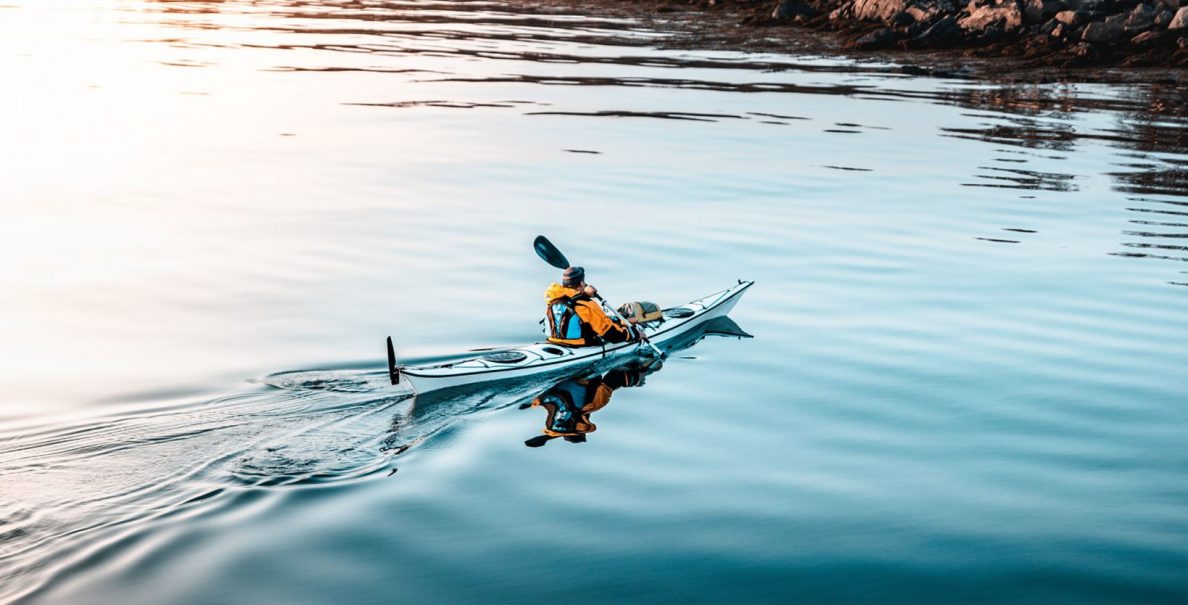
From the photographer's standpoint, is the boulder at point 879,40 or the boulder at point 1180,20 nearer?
the boulder at point 1180,20

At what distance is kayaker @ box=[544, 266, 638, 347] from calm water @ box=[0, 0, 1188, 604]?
1.21 meters

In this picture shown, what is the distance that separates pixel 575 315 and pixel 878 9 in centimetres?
4237

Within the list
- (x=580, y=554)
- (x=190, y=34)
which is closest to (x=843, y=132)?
(x=580, y=554)

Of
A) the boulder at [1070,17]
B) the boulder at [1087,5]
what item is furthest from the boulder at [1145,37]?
the boulder at [1070,17]

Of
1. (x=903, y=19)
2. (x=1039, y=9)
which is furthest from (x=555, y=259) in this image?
(x=903, y=19)

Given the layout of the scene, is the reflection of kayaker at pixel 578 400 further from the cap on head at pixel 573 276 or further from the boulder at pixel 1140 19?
the boulder at pixel 1140 19

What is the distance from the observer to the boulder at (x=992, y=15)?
46.7 m

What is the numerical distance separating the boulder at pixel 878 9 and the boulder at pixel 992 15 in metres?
3.16

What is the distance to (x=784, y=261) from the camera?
20.5 metres

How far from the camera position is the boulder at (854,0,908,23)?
51.3 metres

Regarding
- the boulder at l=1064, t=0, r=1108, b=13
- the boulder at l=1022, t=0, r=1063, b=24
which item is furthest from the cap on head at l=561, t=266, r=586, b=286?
the boulder at l=1064, t=0, r=1108, b=13

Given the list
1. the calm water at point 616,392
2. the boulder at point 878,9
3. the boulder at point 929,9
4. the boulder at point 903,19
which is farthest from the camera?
the boulder at point 878,9

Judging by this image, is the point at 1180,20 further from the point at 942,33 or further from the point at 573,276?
the point at 573,276

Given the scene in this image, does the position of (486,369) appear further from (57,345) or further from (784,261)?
(784,261)
